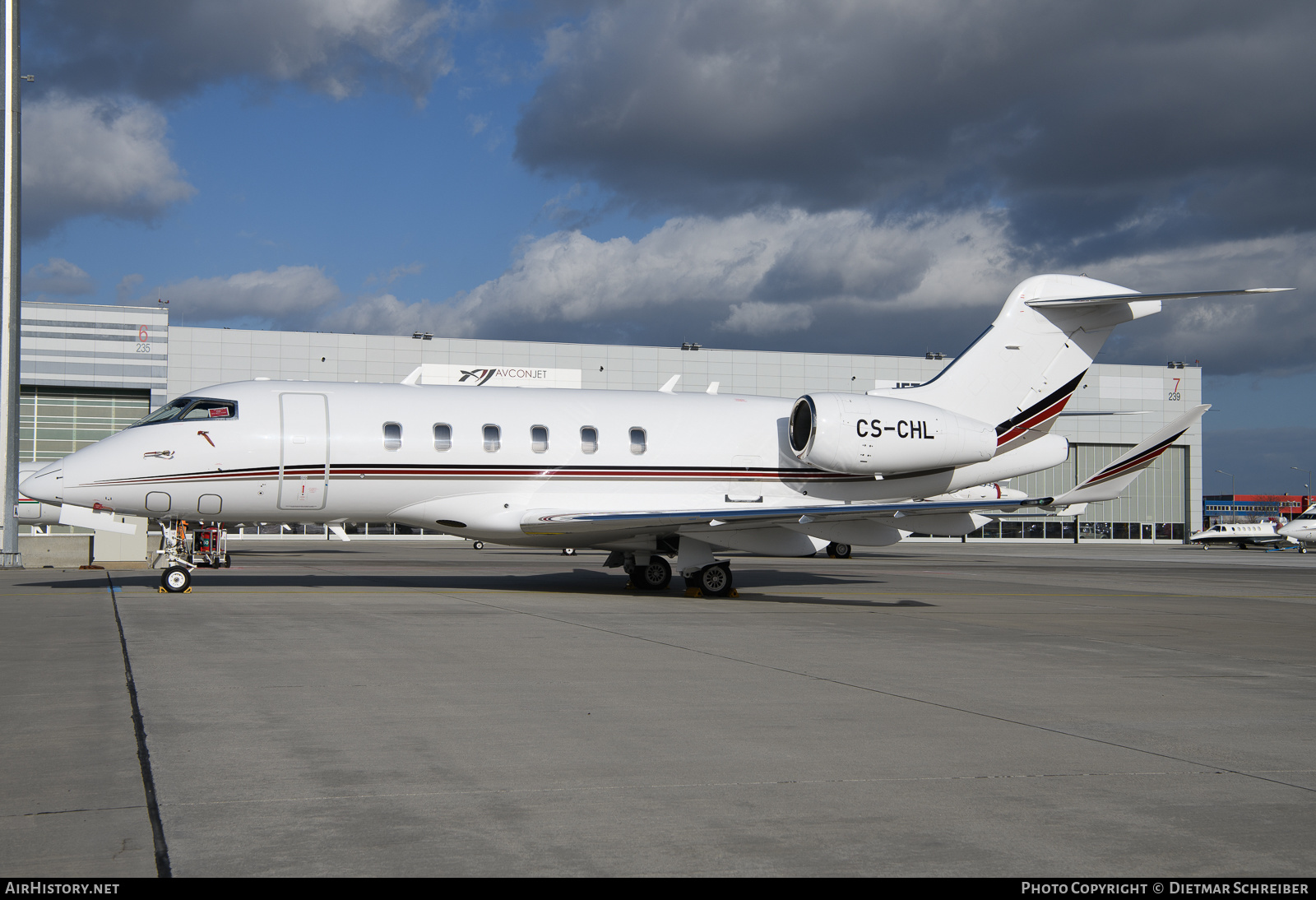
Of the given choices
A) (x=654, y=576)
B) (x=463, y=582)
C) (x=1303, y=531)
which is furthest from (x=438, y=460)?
(x=1303, y=531)

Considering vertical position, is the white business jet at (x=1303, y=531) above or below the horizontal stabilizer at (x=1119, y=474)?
below

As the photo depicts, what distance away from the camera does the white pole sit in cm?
2603

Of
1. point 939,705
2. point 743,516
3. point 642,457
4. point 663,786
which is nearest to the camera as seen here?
point 663,786

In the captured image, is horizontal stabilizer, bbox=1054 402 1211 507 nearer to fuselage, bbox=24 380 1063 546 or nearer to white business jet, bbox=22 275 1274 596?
white business jet, bbox=22 275 1274 596

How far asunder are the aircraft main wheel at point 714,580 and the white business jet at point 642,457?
0.11ft

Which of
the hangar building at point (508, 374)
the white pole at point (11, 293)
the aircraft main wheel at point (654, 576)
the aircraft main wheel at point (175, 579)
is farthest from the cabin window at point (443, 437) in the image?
the hangar building at point (508, 374)

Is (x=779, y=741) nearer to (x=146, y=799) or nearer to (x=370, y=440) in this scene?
(x=146, y=799)

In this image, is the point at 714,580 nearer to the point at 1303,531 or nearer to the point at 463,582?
the point at 463,582

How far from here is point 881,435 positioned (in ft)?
64.5

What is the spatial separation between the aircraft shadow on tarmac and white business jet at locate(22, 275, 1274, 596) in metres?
1.00

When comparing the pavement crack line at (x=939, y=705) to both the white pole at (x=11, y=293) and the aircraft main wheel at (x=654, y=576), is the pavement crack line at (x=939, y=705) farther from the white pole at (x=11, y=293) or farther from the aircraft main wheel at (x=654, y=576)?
the white pole at (x=11, y=293)

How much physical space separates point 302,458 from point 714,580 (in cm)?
743

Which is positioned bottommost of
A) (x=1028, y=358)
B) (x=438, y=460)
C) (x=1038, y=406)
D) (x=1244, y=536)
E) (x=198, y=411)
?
(x=1244, y=536)

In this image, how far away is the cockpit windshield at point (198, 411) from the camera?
17500mm
